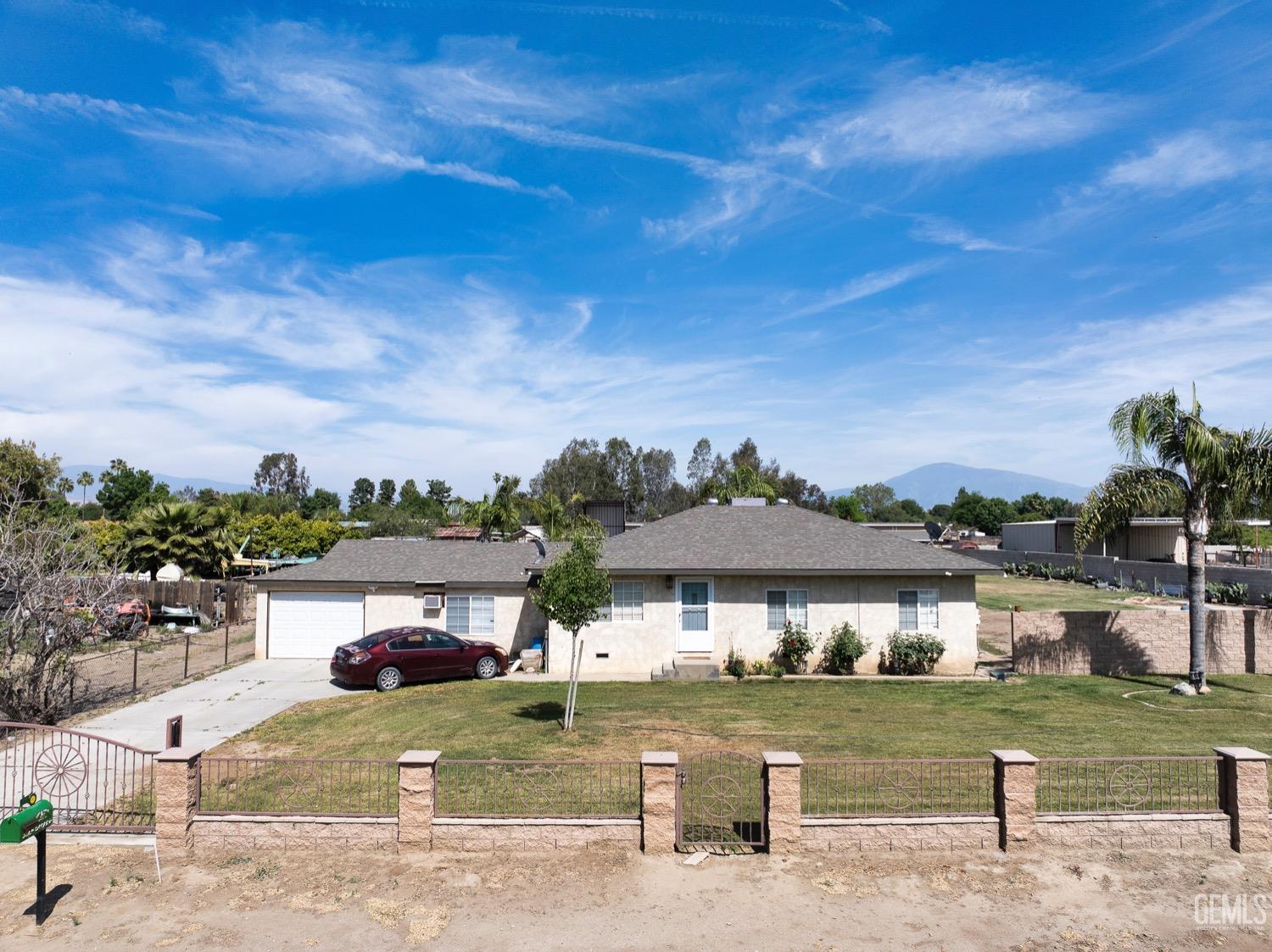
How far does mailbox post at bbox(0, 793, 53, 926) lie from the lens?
316 inches

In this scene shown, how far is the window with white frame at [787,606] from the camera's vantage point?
71.0 ft

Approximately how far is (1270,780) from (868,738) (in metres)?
5.80

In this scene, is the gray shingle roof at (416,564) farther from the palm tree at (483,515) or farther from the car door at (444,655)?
the palm tree at (483,515)

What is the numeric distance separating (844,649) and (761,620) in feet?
7.65

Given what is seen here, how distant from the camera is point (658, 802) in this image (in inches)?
365

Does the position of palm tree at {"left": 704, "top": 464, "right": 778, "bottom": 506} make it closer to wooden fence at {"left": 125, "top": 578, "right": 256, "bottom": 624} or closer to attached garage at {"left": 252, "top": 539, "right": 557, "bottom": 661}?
attached garage at {"left": 252, "top": 539, "right": 557, "bottom": 661}

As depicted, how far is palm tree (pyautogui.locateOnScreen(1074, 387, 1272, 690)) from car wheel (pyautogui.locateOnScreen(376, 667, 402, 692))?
58.8 ft

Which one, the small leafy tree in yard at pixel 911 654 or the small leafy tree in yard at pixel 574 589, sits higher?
the small leafy tree in yard at pixel 574 589

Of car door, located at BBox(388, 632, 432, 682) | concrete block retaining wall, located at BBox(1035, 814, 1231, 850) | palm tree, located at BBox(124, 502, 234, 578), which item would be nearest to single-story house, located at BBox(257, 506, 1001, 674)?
car door, located at BBox(388, 632, 432, 682)

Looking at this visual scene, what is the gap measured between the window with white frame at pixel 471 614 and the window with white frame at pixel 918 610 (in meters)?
12.2

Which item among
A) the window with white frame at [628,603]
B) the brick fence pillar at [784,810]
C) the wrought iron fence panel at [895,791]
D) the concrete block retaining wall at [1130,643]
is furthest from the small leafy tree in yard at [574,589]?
the concrete block retaining wall at [1130,643]

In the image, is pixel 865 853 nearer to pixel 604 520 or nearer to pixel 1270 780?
pixel 1270 780

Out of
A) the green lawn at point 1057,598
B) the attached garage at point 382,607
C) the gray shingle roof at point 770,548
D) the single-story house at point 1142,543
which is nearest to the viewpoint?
the gray shingle roof at point 770,548

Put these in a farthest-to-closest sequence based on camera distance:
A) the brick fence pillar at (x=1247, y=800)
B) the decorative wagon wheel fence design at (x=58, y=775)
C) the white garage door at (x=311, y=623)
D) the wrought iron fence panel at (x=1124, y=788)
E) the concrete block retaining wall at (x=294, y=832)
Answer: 1. the white garage door at (x=311, y=623)
2. the decorative wagon wheel fence design at (x=58, y=775)
3. the wrought iron fence panel at (x=1124, y=788)
4. the concrete block retaining wall at (x=294, y=832)
5. the brick fence pillar at (x=1247, y=800)
